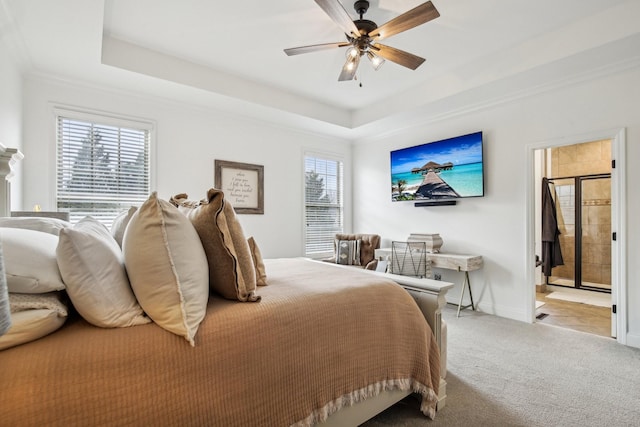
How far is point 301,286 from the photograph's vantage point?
1663mm

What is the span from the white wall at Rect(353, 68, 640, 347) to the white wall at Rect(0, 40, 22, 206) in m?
4.37

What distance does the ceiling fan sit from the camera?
2.07 m

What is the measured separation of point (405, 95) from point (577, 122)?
6.06 feet

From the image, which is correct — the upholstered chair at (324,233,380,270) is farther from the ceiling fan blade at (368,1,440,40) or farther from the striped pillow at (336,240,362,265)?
the ceiling fan blade at (368,1,440,40)

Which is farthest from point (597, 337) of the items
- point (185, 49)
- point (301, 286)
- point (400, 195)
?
point (185, 49)

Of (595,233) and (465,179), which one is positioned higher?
(465,179)

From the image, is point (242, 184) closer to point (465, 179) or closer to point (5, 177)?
point (5, 177)

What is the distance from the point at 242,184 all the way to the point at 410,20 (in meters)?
2.86

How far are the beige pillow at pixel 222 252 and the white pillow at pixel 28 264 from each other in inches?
20.7

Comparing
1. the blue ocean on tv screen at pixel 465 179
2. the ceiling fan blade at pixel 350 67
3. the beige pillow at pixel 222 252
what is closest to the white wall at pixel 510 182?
the blue ocean on tv screen at pixel 465 179

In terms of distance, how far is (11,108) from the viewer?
252 cm

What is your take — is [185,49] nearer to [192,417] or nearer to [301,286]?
[301,286]

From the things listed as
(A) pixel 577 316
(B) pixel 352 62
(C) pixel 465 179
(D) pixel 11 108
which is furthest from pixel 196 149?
(A) pixel 577 316

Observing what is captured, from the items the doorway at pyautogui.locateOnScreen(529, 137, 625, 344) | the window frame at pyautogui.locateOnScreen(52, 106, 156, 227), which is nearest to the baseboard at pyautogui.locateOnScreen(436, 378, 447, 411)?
the window frame at pyautogui.locateOnScreen(52, 106, 156, 227)
